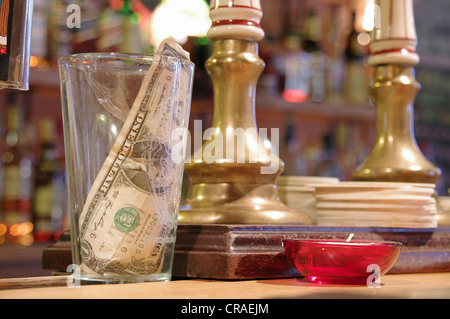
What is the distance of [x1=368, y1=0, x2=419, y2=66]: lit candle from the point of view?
83 centimetres

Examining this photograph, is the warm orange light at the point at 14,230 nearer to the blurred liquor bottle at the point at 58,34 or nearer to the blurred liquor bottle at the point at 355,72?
the blurred liquor bottle at the point at 58,34

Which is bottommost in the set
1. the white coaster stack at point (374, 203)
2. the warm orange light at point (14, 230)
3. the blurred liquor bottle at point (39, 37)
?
the warm orange light at point (14, 230)

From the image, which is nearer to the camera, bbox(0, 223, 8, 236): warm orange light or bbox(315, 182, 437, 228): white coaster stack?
bbox(315, 182, 437, 228): white coaster stack

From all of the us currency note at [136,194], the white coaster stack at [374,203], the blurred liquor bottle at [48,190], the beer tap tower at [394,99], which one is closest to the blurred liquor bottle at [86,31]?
the blurred liquor bottle at [48,190]

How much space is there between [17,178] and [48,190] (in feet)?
0.29

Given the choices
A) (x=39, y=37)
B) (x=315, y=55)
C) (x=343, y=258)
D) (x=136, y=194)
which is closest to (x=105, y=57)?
(x=136, y=194)

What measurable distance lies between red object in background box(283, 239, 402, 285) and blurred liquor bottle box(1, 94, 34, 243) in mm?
1344

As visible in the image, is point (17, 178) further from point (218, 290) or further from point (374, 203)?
point (218, 290)

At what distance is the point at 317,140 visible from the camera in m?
2.70

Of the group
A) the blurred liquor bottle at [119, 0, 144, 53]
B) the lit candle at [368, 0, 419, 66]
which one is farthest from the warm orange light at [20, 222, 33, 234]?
the lit candle at [368, 0, 419, 66]

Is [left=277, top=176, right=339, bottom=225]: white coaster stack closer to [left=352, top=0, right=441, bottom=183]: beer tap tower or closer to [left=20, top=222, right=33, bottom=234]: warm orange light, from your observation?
[left=352, top=0, right=441, bottom=183]: beer tap tower

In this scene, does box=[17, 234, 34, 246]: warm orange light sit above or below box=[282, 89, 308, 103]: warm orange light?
below

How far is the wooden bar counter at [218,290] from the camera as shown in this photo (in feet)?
1.43

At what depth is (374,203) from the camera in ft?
2.37
